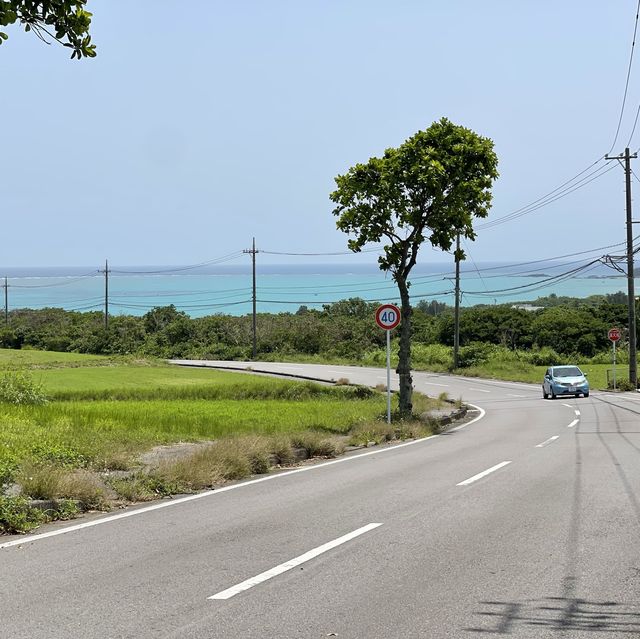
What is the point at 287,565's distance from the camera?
6.98 meters

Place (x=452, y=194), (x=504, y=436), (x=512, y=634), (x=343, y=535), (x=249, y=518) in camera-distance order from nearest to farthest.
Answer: (x=512, y=634) → (x=343, y=535) → (x=249, y=518) → (x=504, y=436) → (x=452, y=194)

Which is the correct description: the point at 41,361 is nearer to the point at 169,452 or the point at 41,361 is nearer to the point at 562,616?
the point at 169,452

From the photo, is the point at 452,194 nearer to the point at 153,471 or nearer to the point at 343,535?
the point at 153,471

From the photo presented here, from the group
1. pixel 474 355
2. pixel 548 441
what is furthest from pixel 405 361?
pixel 474 355

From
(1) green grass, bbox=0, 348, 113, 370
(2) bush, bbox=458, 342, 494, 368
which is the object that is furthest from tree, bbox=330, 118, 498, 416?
(2) bush, bbox=458, 342, 494, 368

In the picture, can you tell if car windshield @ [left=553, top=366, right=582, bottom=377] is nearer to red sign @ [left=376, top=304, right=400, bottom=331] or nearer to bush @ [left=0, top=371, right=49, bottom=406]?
red sign @ [left=376, top=304, right=400, bottom=331]

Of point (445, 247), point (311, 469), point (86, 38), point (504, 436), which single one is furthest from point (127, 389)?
point (86, 38)

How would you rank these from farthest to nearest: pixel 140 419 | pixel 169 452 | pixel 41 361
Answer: pixel 41 361 < pixel 140 419 < pixel 169 452

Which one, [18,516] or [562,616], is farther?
[18,516]

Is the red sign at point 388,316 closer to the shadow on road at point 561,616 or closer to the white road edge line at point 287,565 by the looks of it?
the white road edge line at point 287,565

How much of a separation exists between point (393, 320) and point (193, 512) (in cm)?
1276

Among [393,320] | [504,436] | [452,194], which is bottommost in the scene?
[504,436]

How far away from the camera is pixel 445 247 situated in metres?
25.4

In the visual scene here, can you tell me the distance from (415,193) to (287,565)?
745 inches
